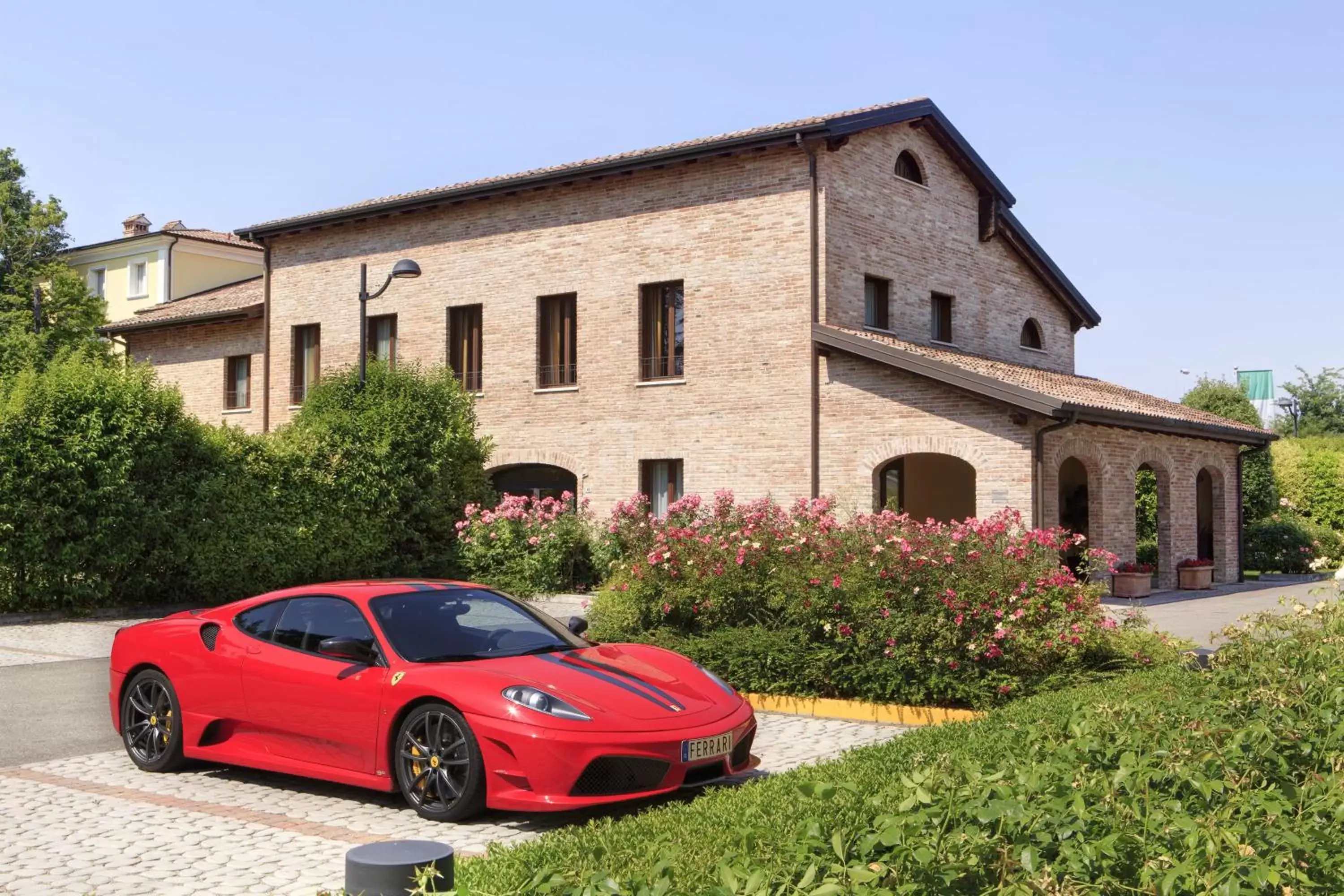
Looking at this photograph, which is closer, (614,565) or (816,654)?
(816,654)

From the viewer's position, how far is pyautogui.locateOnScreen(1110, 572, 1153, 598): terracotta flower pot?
20.6 metres

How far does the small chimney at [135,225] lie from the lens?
49750 millimetres

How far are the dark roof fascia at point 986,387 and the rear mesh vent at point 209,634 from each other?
12.6m

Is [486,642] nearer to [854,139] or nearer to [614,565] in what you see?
[614,565]

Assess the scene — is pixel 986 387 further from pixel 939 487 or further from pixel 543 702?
pixel 543 702

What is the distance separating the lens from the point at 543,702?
633 cm

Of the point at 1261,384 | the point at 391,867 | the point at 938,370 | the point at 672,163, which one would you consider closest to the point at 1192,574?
the point at 938,370

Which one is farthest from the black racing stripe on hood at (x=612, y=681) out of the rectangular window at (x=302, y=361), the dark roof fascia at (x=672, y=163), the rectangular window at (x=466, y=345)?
the rectangular window at (x=302, y=361)

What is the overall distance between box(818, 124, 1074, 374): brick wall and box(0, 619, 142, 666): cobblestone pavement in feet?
39.1

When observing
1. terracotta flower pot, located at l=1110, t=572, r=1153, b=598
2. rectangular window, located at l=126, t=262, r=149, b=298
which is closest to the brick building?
terracotta flower pot, located at l=1110, t=572, r=1153, b=598

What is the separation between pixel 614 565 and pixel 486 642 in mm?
6997

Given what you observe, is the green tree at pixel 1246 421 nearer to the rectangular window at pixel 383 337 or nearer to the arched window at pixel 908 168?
the arched window at pixel 908 168

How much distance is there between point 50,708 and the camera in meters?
10.3

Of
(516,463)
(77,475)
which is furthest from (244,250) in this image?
(77,475)
